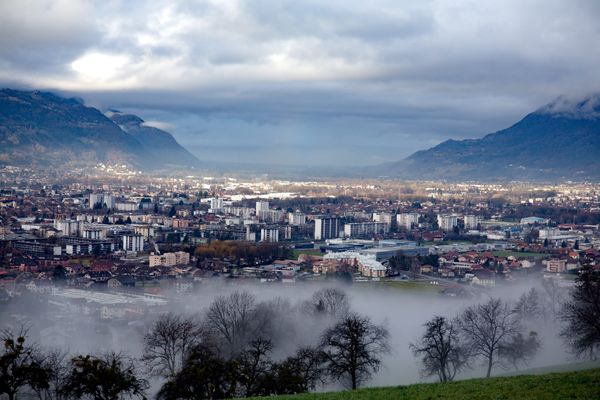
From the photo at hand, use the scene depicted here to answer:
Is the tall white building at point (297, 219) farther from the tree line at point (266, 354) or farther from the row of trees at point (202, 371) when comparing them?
the row of trees at point (202, 371)

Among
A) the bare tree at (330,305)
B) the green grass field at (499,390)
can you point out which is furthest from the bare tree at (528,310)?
the green grass field at (499,390)

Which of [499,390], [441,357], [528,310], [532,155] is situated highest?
[532,155]

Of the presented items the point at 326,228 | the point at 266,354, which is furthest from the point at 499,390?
the point at 326,228

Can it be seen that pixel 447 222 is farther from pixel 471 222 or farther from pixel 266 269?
pixel 266 269

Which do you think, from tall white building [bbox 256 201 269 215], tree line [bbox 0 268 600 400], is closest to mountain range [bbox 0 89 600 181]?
tall white building [bbox 256 201 269 215]

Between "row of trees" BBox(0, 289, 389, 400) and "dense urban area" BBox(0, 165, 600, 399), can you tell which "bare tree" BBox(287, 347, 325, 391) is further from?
"dense urban area" BBox(0, 165, 600, 399)

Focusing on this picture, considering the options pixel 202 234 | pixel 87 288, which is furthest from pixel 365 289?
pixel 202 234
